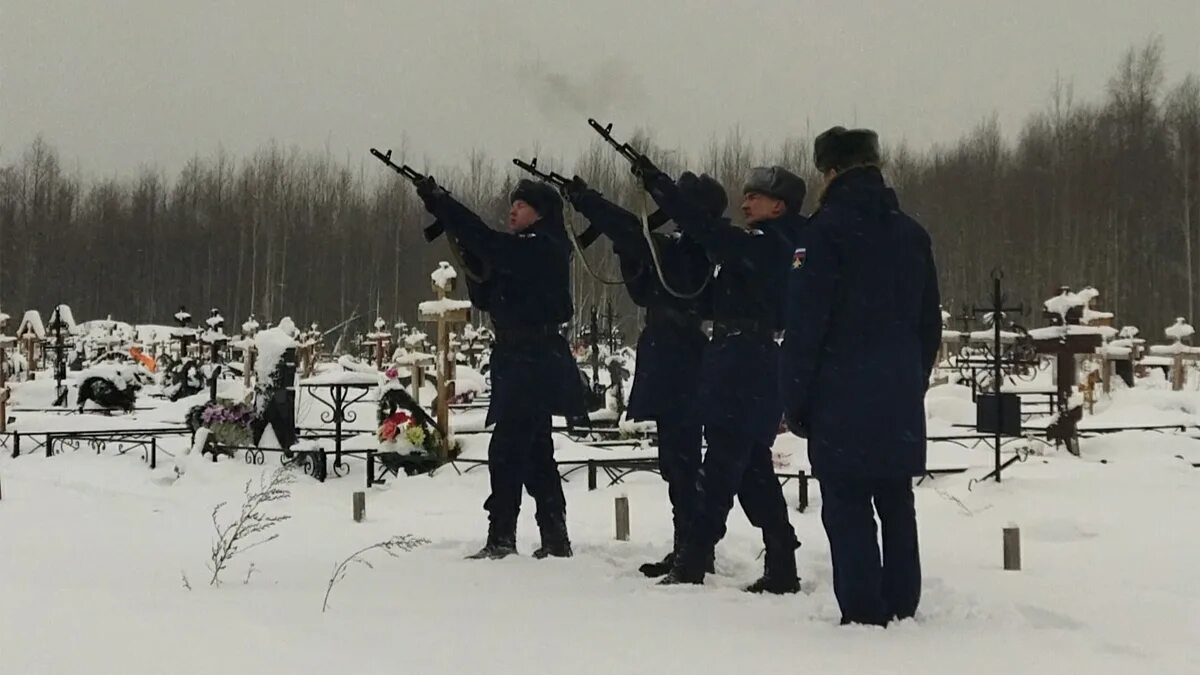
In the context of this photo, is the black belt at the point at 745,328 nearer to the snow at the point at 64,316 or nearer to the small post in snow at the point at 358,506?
the small post in snow at the point at 358,506

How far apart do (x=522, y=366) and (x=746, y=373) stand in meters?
1.44

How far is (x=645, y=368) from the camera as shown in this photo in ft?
17.0

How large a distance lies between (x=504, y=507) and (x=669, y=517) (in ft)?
10.9

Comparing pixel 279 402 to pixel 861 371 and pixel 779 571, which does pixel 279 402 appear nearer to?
pixel 779 571

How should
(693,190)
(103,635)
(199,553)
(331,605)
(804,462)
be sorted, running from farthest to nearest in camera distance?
(804,462)
(199,553)
(693,190)
(331,605)
(103,635)

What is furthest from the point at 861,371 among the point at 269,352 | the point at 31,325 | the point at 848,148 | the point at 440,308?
the point at 31,325

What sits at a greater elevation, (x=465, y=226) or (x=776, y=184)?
(x=776, y=184)

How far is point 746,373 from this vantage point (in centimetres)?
468

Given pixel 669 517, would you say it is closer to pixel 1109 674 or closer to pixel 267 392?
pixel 1109 674

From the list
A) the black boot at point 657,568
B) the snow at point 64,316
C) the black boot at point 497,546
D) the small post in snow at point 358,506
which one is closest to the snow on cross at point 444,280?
the small post in snow at point 358,506

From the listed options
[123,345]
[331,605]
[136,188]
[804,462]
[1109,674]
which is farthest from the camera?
[136,188]

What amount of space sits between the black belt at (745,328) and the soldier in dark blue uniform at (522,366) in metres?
1.14

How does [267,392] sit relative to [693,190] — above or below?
below

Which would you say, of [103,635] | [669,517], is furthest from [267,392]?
[103,635]
